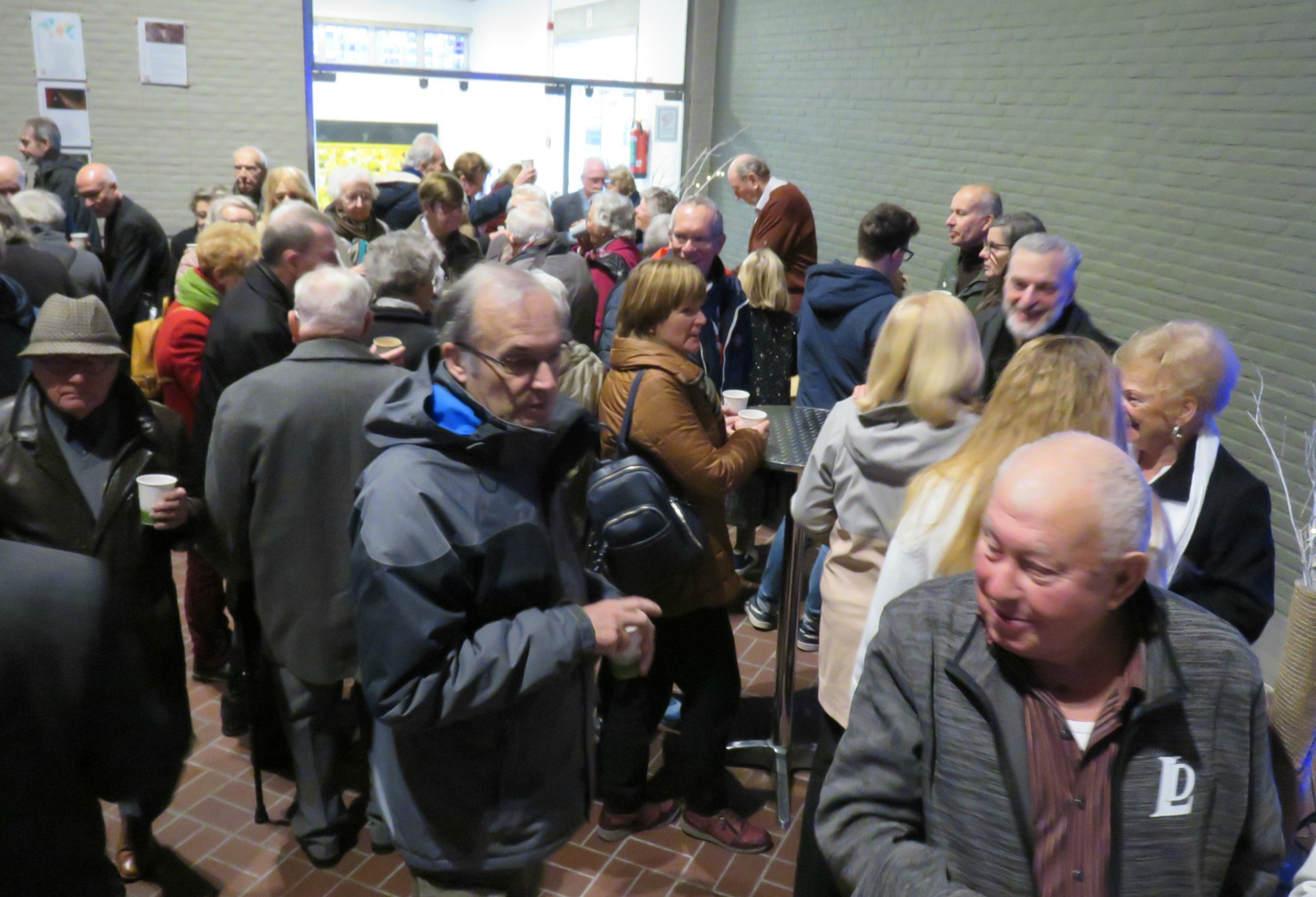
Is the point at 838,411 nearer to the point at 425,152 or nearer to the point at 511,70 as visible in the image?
the point at 425,152

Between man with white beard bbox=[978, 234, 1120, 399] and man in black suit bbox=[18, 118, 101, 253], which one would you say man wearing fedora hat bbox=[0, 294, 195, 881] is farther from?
man in black suit bbox=[18, 118, 101, 253]

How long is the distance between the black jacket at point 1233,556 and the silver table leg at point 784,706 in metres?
1.39

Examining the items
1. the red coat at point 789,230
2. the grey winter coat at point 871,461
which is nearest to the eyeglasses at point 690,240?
the grey winter coat at point 871,461

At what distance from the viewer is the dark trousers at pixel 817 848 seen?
2.65 meters

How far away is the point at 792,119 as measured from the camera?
35.2 feet

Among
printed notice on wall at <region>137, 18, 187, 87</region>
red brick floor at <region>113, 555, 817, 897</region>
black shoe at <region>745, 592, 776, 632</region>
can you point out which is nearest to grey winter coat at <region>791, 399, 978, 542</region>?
red brick floor at <region>113, 555, 817, 897</region>

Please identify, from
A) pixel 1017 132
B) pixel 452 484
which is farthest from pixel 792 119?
pixel 452 484

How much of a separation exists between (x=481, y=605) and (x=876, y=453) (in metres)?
1.11

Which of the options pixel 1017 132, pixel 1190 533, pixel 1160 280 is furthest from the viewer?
pixel 1017 132

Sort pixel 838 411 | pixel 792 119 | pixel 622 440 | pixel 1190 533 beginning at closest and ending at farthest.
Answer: pixel 1190 533 < pixel 838 411 < pixel 622 440 < pixel 792 119

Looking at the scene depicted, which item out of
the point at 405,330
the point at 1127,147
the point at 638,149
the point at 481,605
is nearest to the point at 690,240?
the point at 405,330

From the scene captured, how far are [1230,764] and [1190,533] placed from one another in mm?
1085

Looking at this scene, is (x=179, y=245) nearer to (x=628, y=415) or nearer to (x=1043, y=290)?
(x=628, y=415)

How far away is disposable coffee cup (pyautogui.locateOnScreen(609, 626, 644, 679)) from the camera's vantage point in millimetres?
2127
